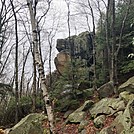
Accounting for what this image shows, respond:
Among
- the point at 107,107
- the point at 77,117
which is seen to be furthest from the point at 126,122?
the point at 77,117

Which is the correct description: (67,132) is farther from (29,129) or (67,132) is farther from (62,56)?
(62,56)

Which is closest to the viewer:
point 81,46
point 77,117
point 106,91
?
point 77,117

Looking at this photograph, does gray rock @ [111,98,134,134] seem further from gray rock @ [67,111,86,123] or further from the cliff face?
the cliff face

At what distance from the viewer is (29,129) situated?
9.54 m

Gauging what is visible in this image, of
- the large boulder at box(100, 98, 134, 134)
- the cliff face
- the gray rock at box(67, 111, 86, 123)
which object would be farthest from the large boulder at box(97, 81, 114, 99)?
the cliff face

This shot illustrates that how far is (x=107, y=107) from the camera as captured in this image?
1145 cm

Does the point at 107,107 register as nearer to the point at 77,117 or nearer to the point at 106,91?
the point at 77,117

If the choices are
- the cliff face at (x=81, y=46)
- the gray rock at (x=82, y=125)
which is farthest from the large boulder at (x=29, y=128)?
the cliff face at (x=81, y=46)

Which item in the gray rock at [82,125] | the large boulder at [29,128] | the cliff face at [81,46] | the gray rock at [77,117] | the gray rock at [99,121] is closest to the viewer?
the large boulder at [29,128]

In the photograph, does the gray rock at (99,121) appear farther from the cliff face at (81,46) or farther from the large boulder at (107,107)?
the cliff face at (81,46)

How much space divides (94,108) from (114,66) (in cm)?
342

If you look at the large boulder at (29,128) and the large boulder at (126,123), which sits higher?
the large boulder at (126,123)

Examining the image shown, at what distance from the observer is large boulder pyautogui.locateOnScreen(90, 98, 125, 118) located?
35.5 ft

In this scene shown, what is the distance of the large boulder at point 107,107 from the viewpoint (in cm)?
1082
